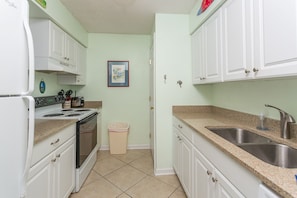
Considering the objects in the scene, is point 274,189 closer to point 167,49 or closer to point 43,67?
point 167,49

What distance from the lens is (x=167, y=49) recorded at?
7.72 feet

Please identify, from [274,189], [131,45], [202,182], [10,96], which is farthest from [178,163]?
[131,45]

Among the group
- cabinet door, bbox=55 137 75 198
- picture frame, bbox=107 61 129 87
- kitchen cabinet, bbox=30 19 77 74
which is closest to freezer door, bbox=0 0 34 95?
cabinet door, bbox=55 137 75 198

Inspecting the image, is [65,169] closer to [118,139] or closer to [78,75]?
[118,139]

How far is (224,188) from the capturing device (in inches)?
37.3

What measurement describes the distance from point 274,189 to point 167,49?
2087mm

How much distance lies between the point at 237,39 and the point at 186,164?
4.37 ft

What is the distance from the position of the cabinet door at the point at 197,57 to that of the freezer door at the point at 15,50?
1790 mm

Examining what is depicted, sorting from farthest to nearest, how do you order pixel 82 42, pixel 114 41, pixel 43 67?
pixel 114 41, pixel 82 42, pixel 43 67

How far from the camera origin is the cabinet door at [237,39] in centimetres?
119

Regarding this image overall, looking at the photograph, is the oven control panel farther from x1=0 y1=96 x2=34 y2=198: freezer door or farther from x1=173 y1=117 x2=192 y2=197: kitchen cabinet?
x1=173 y1=117 x2=192 y2=197: kitchen cabinet

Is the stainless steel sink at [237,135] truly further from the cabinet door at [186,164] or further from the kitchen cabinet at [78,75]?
the kitchen cabinet at [78,75]

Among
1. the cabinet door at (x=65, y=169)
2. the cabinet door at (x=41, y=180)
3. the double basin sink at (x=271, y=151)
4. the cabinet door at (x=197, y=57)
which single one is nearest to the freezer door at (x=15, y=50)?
the cabinet door at (x=41, y=180)

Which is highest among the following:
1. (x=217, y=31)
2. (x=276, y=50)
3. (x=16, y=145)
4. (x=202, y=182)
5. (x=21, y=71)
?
(x=217, y=31)
